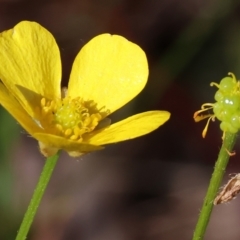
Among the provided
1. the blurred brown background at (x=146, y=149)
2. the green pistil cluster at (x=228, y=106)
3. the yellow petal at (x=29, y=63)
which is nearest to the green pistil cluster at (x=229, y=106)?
the green pistil cluster at (x=228, y=106)

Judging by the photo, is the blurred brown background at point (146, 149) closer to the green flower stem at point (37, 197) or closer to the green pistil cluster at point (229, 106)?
the green flower stem at point (37, 197)

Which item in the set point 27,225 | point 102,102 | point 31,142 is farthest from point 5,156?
point 27,225

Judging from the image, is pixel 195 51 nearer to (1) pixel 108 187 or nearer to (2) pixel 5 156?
(1) pixel 108 187

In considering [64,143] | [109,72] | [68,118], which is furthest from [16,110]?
[109,72]

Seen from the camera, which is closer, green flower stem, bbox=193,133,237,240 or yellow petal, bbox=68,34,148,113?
green flower stem, bbox=193,133,237,240

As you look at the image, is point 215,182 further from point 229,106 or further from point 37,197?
→ point 37,197

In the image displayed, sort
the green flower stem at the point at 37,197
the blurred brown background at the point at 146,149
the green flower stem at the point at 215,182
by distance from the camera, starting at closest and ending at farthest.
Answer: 1. the green flower stem at the point at 215,182
2. the green flower stem at the point at 37,197
3. the blurred brown background at the point at 146,149

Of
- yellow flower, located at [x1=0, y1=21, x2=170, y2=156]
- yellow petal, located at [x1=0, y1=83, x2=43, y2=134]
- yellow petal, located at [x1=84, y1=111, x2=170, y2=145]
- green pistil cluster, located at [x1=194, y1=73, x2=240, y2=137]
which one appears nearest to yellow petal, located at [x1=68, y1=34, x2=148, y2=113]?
yellow flower, located at [x1=0, y1=21, x2=170, y2=156]

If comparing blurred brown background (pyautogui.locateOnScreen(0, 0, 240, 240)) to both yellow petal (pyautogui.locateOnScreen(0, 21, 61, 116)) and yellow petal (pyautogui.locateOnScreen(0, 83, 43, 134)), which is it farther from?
yellow petal (pyautogui.locateOnScreen(0, 83, 43, 134))
